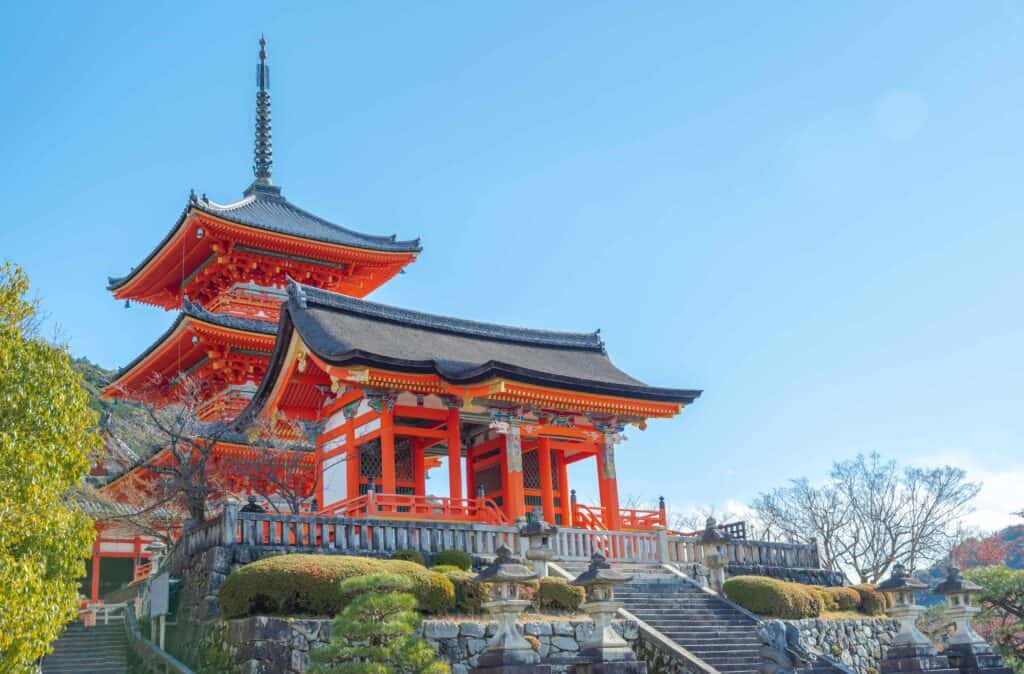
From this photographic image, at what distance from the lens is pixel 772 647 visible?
20203 millimetres

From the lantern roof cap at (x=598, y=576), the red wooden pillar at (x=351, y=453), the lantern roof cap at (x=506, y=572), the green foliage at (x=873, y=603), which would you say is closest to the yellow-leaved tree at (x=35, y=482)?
the lantern roof cap at (x=506, y=572)

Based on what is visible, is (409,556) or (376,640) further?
(409,556)

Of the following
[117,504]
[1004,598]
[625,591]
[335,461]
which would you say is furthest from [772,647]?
[117,504]

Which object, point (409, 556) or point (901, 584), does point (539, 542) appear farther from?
point (901, 584)

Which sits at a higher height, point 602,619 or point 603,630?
point 602,619

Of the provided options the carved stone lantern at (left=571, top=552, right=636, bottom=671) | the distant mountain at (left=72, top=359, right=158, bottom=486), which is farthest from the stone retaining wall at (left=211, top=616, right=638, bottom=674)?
the distant mountain at (left=72, top=359, right=158, bottom=486)

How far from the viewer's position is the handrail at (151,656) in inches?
688

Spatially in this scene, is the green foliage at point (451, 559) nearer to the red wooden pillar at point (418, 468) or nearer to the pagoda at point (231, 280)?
the red wooden pillar at point (418, 468)

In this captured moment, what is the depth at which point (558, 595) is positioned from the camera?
62.0ft

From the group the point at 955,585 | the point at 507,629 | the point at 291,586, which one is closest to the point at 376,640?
the point at 507,629

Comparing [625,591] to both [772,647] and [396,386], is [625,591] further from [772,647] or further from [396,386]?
[396,386]

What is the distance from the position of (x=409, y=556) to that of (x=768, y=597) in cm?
774

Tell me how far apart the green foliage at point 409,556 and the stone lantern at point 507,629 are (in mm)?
3688

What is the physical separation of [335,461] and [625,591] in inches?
325
